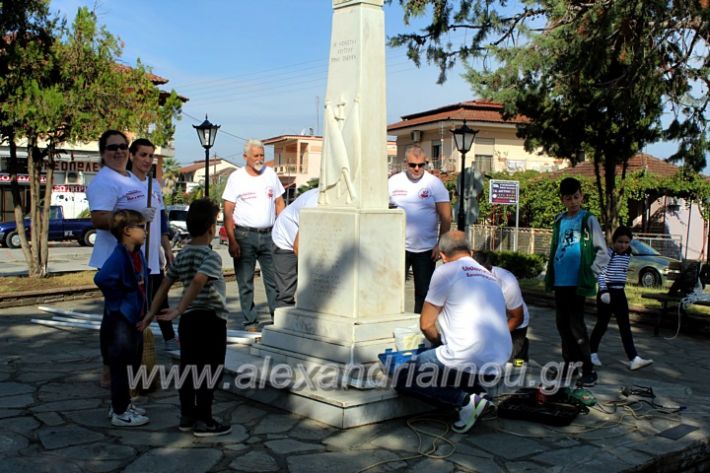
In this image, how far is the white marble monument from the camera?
5.67 meters

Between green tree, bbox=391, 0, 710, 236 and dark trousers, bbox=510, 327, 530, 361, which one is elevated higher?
green tree, bbox=391, 0, 710, 236

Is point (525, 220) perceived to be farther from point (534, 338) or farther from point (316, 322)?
point (316, 322)

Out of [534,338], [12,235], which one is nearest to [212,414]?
[534,338]

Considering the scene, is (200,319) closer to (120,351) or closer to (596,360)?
(120,351)

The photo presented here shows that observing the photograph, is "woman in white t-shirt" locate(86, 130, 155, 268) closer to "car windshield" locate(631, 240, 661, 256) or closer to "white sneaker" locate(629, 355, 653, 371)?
"white sneaker" locate(629, 355, 653, 371)

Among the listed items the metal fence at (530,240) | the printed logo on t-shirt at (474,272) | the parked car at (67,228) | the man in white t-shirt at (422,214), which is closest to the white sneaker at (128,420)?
the printed logo on t-shirt at (474,272)

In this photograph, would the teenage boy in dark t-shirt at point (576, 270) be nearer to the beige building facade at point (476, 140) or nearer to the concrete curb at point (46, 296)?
the concrete curb at point (46, 296)

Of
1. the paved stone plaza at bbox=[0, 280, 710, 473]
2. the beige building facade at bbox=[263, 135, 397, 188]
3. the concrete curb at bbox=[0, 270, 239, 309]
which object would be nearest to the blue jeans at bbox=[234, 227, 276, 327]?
the paved stone plaza at bbox=[0, 280, 710, 473]

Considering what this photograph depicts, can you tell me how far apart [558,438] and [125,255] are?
9.74 feet

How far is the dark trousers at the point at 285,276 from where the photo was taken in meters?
7.22

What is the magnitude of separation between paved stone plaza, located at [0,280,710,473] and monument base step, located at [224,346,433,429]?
7 centimetres

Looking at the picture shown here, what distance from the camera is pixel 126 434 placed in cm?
471

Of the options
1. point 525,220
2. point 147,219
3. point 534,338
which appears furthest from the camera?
point 525,220

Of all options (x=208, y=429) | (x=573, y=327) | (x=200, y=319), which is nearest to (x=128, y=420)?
(x=208, y=429)
